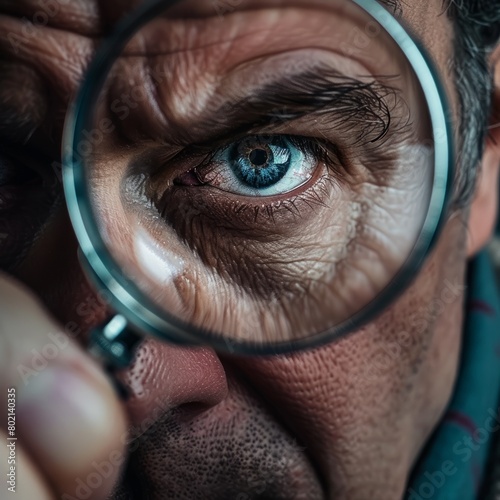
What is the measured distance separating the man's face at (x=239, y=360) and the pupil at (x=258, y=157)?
0.12 metres

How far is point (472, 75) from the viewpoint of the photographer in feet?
3.73

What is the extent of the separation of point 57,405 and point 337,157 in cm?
49

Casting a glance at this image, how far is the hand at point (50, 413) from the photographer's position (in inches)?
23.5

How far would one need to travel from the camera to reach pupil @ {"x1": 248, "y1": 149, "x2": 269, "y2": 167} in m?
0.96

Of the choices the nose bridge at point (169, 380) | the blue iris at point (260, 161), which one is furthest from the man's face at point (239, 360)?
the blue iris at point (260, 161)

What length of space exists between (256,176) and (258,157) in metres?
0.03

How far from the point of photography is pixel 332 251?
892 millimetres

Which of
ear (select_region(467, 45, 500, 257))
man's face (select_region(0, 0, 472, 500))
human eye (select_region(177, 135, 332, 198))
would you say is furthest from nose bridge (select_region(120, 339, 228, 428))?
ear (select_region(467, 45, 500, 257))

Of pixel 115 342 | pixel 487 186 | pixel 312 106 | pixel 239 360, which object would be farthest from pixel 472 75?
pixel 115 342

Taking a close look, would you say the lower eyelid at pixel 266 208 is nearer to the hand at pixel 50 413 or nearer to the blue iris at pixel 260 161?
the blue iris at pixel 260 161

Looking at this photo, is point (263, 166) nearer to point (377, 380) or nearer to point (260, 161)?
point (260, 161)

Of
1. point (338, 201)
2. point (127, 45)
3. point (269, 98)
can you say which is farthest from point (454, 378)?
point (127, 45)

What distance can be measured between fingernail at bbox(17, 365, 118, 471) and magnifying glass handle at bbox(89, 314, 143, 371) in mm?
80

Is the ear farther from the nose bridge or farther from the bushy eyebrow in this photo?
the nose bridge
